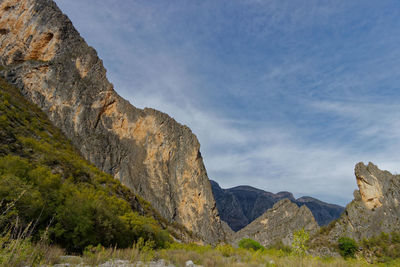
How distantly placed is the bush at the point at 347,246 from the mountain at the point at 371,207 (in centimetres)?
299

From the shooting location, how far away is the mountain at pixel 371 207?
5684cm

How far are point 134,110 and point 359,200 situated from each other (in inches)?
2932

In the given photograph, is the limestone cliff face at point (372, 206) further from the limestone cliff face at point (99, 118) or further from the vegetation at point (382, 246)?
the limestone cliff face at point (99, 118)

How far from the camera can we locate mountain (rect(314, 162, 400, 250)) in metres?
56.8

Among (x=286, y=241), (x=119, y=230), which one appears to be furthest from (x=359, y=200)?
(x=119, y=230)

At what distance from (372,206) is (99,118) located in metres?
80.7

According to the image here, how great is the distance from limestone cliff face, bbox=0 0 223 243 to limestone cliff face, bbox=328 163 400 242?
39.5 metres

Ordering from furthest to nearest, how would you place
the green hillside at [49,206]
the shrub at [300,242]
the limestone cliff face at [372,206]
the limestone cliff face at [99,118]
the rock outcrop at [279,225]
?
1. the rock outcrop at [279,225]
2. the limestone cliff face at [372,206]
3. the limestone cliff face at [99,118]
4. the green hillside at [49,206]
5. the shrub at [300,242]

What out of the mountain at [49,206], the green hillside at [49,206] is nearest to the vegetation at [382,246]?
the mountain at [49,206]

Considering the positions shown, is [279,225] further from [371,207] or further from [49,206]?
[49,206]

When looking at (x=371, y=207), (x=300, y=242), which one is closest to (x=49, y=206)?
(x=300, y=242)

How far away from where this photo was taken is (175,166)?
65625 millimetres

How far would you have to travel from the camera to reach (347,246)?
56.7 metres

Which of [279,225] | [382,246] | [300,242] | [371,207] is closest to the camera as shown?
[300,242]
